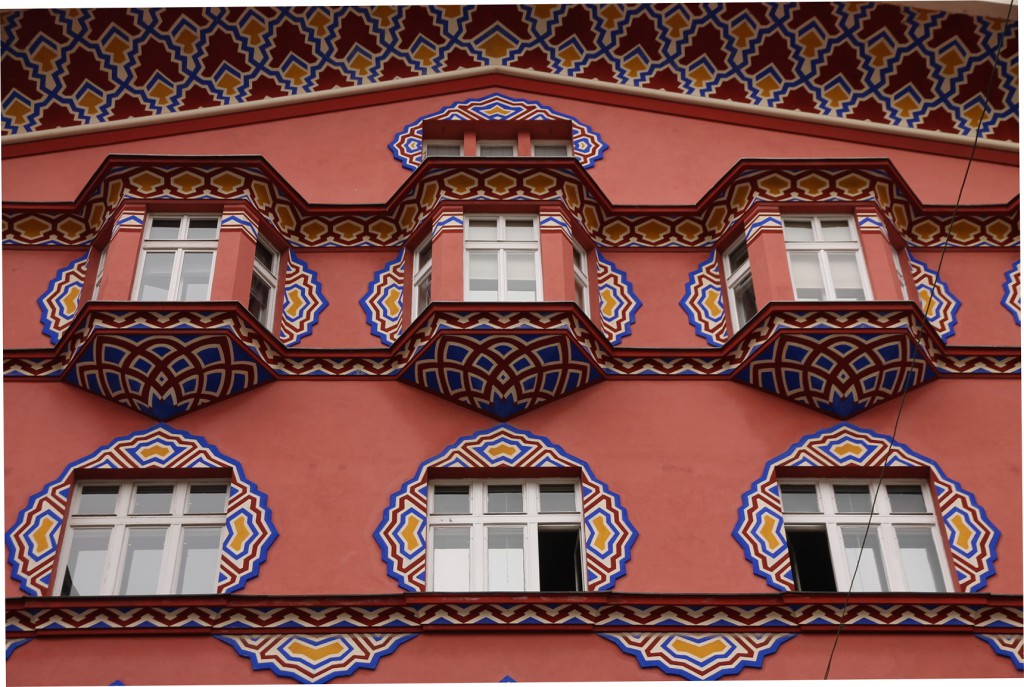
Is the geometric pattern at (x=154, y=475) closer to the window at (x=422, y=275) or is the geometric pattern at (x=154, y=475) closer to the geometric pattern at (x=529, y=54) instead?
the window at (x=422, y=275)

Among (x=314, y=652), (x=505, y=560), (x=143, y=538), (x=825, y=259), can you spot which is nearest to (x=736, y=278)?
(x=825, y=259)

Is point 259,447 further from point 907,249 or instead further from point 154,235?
point 907,249

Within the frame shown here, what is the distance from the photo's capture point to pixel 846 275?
14.2 m

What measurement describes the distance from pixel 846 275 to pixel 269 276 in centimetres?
558

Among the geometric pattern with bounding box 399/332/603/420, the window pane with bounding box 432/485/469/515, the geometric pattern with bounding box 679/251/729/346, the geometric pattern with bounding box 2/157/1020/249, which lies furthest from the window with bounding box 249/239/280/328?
the geometric pattern with bounding box 679/251/729/346

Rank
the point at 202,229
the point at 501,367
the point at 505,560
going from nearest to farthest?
the point at 505,560 < the point at 501,367 < the point at 202,229

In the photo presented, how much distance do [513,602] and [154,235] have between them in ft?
18.2

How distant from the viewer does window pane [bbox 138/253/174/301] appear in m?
14.0

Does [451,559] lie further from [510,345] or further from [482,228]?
[482,228]

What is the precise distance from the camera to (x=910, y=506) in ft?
41.4

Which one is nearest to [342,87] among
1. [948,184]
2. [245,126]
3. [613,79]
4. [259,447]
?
[245,126]

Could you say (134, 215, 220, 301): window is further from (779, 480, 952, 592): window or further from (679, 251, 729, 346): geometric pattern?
(779, 480, 952, 592): window

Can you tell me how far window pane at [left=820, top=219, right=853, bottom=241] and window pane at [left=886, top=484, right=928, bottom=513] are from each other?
9.28 ft

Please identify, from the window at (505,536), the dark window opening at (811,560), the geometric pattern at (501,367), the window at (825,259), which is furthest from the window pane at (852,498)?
the geometric pattern at (501,367)
